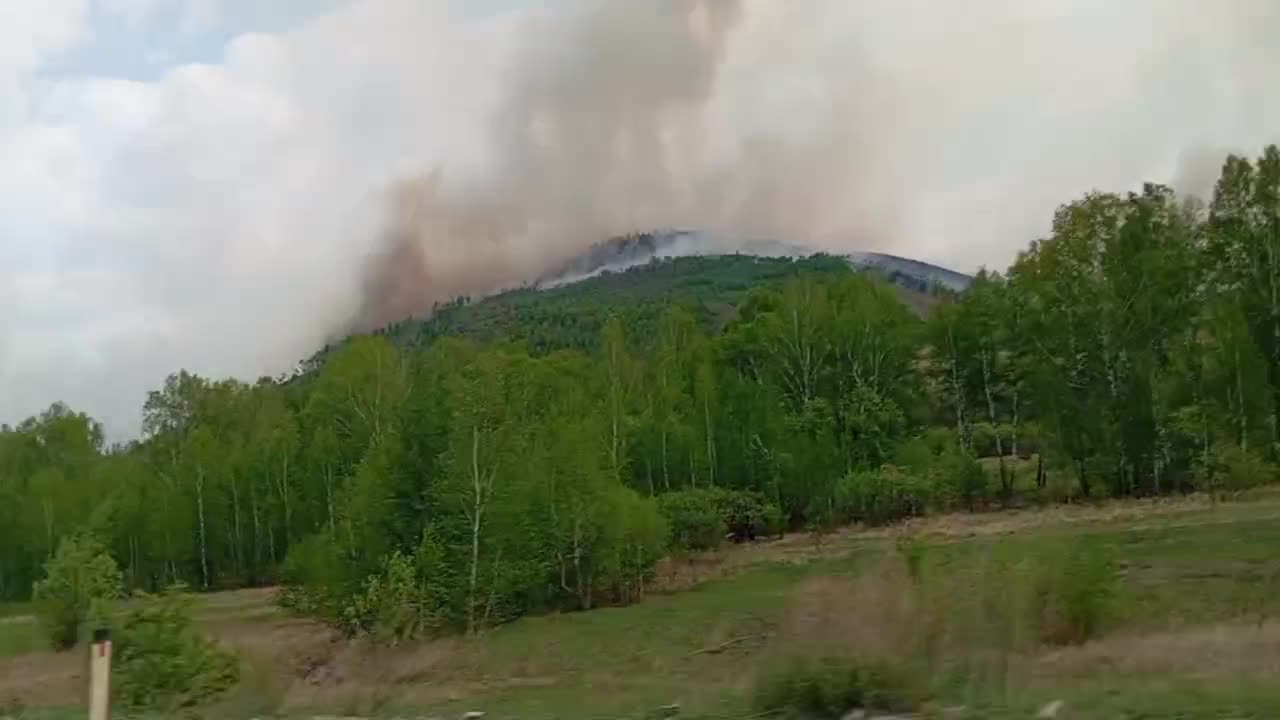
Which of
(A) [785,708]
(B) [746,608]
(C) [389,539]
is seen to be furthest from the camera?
(C) [389,539]

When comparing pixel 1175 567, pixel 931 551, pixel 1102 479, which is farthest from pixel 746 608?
pixel 1102 479

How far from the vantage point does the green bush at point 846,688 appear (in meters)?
10.9

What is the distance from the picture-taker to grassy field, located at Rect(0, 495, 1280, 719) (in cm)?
1141

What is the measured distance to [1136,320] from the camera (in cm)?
6850

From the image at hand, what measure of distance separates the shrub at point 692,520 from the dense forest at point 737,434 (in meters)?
0.18

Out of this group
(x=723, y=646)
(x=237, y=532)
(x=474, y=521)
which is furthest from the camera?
(x=237, y=532)

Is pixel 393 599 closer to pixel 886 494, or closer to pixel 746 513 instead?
pixel 746 513

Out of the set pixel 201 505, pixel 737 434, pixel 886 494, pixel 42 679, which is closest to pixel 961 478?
pixel 886 494

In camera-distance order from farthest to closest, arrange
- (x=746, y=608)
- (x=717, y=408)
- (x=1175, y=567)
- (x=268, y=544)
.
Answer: (x=268, y=544) → (x=717, y=408) → (x=746, y=608) → (x=1175, y=567)

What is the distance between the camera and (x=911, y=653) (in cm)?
1153

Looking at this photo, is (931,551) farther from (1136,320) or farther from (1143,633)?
(1136,320)

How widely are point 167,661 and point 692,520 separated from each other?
4746cm

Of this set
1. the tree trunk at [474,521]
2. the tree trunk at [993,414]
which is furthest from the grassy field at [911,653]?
the tree trunk at [993,414]

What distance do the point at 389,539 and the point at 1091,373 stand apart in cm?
4085
